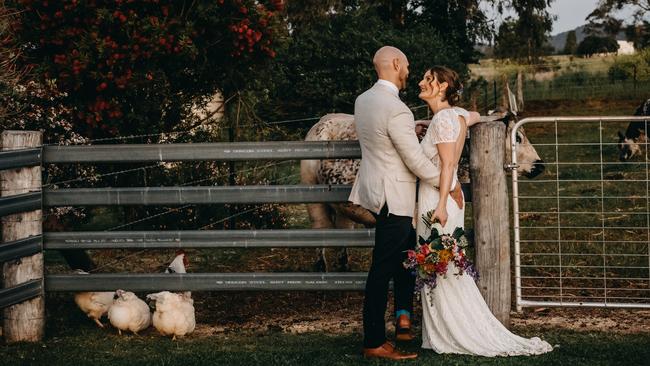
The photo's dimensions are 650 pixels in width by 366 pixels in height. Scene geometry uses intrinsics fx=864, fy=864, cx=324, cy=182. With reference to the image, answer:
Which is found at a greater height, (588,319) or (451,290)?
(451,290)

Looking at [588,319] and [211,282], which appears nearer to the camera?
[211,282]

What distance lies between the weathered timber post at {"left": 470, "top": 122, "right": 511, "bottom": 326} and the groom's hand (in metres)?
0.31

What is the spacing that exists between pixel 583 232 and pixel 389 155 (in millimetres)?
6100

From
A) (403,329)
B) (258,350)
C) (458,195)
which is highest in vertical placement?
(458,195)

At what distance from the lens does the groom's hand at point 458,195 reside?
6.01m

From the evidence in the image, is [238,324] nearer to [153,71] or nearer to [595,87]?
[153,71]

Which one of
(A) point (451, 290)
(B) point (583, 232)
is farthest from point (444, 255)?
(B) point (583, 232)

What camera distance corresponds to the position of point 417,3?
93.9 feet

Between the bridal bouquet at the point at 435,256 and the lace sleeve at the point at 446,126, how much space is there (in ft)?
1.75

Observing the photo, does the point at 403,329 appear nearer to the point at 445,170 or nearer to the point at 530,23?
the point at 445,170

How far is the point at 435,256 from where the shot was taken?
5.75 m

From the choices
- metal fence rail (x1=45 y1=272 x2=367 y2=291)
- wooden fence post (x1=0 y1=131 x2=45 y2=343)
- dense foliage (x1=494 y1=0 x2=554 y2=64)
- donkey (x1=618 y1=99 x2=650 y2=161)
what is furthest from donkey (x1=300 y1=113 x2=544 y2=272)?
dense foliage (x1=494 y1=0 x2=554 y2=64)

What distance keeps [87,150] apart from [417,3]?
23160 millimetres

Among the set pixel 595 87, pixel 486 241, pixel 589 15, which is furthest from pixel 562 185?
pixel 589 15
